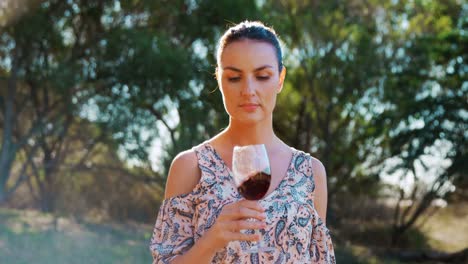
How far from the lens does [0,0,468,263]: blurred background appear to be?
46.7 feet

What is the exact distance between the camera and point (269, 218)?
2184mm

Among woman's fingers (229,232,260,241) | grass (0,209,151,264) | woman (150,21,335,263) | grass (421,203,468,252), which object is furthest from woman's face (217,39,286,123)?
grass (421,203,468,252)

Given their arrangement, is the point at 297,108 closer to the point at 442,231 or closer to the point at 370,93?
the point at 370,93

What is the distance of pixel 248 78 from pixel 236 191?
370mm

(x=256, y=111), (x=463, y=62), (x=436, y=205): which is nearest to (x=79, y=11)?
(x=463, y=62)

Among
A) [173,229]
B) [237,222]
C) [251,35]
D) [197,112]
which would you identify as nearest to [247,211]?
[237,222]

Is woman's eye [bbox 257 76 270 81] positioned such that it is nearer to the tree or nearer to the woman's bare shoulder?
the woman's bare shoulder

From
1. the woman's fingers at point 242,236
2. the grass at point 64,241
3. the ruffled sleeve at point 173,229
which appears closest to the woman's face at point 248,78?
the ruffled sleeve at point 173,229

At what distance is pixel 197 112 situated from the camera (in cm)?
1315

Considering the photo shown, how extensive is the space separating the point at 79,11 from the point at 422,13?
8.24 m

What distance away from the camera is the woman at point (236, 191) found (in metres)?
2.19

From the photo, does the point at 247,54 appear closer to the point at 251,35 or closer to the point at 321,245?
the point at 251,35

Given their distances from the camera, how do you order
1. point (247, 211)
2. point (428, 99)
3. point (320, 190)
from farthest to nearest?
point (428, 99), point (320, 190), point (247, 211)

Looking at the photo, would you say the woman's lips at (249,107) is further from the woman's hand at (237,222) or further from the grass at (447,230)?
the grass at (447,230)
